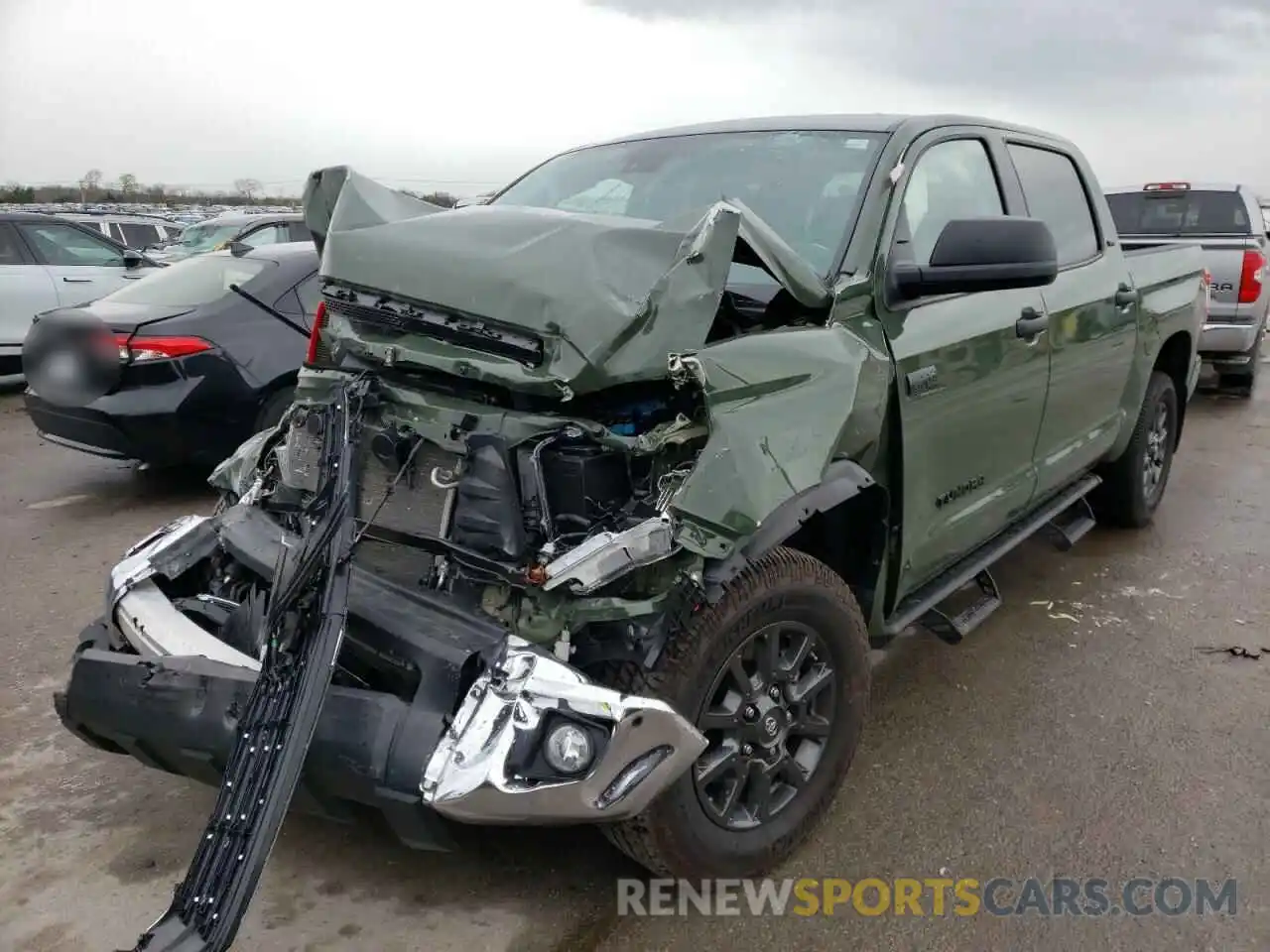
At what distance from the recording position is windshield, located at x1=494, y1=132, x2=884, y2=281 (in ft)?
10.1

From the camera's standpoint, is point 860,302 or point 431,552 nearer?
point 431,552

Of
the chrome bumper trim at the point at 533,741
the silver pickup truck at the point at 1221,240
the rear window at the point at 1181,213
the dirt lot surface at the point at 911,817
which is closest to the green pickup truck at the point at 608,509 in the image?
the chrome bumper trim at the point at 533,741

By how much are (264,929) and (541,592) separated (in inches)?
42.9

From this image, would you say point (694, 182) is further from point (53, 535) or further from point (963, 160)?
point (53, 535)

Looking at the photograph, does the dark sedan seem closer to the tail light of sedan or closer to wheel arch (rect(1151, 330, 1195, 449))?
the tail light of sedan

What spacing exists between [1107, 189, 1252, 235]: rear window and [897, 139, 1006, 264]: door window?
6450mm

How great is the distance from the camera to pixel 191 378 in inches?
217

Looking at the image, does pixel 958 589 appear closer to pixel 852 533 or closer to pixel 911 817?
pixel 852 533

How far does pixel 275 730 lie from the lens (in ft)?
6.84

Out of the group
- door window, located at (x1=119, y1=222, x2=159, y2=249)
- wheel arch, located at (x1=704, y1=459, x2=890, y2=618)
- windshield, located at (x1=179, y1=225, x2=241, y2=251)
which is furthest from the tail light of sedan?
door window, located at (x1=119, y1=222, x2=159, y2=249)

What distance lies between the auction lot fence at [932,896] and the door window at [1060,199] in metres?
2.40

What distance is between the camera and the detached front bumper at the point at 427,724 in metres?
2.01

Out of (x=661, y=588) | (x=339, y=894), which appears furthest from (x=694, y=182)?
(x=339, y=894)

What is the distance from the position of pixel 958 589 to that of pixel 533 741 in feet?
6.84
